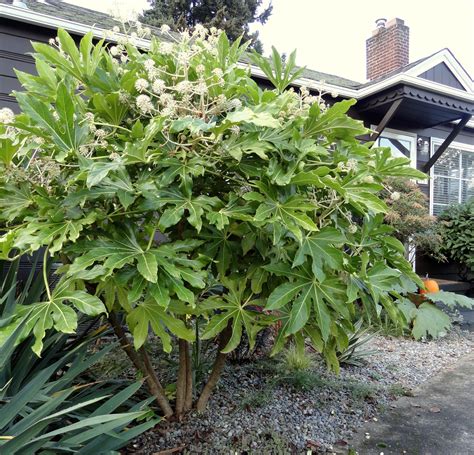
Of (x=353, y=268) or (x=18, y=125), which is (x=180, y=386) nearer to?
(x=353, y=268)

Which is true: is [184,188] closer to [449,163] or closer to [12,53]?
[12,53]

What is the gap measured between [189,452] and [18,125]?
196 centimetres

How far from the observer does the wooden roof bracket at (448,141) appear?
8.56 meters

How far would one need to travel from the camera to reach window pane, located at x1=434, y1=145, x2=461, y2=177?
1023 centimetres

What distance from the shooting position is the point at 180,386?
8.80ft

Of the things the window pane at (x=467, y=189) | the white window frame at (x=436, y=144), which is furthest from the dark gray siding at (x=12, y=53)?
the window pane at (x=467, y=189)

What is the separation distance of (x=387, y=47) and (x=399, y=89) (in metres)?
3.61

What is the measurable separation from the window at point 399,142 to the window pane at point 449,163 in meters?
1.09

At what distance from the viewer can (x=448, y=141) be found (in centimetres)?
880

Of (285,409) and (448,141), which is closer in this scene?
(285,409)

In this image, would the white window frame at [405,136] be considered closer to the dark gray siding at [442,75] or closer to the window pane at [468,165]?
the dark gray siding at [442,75]

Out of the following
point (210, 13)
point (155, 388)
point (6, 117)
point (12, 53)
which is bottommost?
point (155, 388)

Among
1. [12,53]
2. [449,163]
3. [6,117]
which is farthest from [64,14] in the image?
[449,163]

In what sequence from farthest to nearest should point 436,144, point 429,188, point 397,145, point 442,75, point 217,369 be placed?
point 436,144, point 429,188, point 397,145, point 442,75, point 217,369
